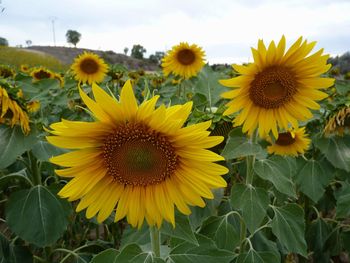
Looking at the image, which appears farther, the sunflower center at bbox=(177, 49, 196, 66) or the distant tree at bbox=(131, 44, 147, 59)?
the distant tree at bbox=(131, 44, 147, 59)

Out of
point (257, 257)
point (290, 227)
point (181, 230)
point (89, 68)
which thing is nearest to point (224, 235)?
point (257, 257)

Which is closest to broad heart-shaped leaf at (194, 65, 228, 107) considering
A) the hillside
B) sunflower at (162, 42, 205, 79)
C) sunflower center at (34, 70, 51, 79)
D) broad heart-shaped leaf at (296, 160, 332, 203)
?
broad heart-shaped leaf at (296, 160, 332, 203)

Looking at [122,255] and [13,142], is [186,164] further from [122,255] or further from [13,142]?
[13,142]

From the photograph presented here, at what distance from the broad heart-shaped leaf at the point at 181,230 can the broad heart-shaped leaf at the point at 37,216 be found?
2.49ft

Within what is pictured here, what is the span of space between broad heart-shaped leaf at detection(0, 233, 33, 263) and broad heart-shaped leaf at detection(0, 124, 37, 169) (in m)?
0.58

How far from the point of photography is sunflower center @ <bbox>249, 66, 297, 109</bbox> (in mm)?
1711

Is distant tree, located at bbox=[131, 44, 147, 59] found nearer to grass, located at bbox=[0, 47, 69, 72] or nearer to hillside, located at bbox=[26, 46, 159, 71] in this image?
hillside, located at bbox=[26, 46, 159, 71]

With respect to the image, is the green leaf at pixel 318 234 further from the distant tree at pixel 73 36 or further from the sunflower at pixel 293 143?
the distant tree at pixel 73 36

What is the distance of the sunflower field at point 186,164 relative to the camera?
3.66 feet

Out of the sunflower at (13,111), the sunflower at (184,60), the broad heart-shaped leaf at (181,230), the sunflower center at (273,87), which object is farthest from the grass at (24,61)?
the broad heart-shaped leaf at (181,230)

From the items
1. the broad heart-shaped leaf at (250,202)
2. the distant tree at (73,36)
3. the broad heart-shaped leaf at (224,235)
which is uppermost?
the distant tree at (73,36)

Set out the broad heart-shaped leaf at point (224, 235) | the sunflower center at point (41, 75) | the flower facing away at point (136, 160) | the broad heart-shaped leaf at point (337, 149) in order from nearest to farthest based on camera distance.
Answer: the flower facing away at point (136, 160) → the broad heart-shaped leaf at point (224, 235) → the broad heart-shaped leaf at point (337, 149) → the sunflower center at point (41, 75)

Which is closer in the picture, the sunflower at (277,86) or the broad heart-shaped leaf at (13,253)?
the sunflower at (277,86)

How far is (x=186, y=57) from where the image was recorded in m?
5.15
